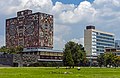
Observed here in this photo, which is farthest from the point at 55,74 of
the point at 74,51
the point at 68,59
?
the point at 74,51

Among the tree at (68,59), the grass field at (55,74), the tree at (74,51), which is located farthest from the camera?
the tree at (74,51)

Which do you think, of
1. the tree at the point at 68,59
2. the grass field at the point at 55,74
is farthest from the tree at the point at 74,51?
the grass field at the point at 55,74

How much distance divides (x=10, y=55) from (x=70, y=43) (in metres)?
64.6

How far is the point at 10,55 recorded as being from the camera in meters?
187

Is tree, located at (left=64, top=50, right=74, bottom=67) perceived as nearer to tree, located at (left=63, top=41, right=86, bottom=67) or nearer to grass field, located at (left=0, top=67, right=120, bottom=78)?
tree, located at (left=63, top=41, right=86, bottom=67)

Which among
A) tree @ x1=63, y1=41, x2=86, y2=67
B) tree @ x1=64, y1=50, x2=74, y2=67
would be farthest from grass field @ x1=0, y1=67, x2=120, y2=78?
tree @ x1=63, y1=41, x2=86, y2=67

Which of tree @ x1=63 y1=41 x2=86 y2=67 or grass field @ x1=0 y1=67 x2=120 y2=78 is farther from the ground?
tree @ x1=63 y1=41 x2=86 y2=67

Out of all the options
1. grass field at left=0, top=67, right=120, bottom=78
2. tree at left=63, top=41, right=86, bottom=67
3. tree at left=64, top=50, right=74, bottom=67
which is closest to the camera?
grass field at left=0, top=67, right=120, bottom=78

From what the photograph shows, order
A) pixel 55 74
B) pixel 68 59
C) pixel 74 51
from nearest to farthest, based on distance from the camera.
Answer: pixel 55 74
pixel 68 59
pixel 74 51

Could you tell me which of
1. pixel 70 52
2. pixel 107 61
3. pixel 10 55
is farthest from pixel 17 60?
pixel 70 52

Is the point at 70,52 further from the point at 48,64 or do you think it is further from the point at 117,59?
the point at 117,59

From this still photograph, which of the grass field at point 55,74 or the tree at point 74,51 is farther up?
the tree at point 74,51

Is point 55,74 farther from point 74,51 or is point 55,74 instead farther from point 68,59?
point 74,51

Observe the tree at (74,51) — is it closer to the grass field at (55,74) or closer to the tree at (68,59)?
the tree at (68,59)
